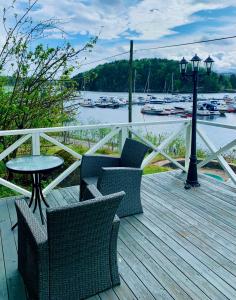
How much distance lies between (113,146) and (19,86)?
4.00m

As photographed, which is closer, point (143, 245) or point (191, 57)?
point (143, 245)

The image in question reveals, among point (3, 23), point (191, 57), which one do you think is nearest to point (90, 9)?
point (3, 23)

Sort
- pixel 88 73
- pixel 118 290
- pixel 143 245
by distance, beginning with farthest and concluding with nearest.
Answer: pixel 88 73 < pixel 143 245 < pixel 118 290

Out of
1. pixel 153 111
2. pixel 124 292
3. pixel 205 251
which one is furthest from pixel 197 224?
pixel 153 111

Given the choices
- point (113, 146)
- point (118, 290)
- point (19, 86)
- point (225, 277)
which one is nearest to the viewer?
point (118, 290)

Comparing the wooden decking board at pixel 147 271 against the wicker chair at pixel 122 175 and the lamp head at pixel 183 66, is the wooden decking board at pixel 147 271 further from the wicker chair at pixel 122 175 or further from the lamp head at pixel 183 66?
the lamp head at pixel 183 66

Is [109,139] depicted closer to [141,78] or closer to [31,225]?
[31,225]

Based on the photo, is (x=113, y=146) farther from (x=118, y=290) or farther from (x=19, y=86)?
(x=118, y=290)

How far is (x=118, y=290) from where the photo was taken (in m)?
2.15

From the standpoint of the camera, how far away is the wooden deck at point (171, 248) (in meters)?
2.16

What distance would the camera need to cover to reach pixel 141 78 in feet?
35.8

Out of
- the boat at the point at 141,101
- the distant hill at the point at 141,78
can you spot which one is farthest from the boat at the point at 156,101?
the distant hill at the point at 141,78

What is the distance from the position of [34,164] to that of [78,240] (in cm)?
152

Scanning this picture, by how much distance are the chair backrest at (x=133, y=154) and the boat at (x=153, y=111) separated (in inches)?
412
